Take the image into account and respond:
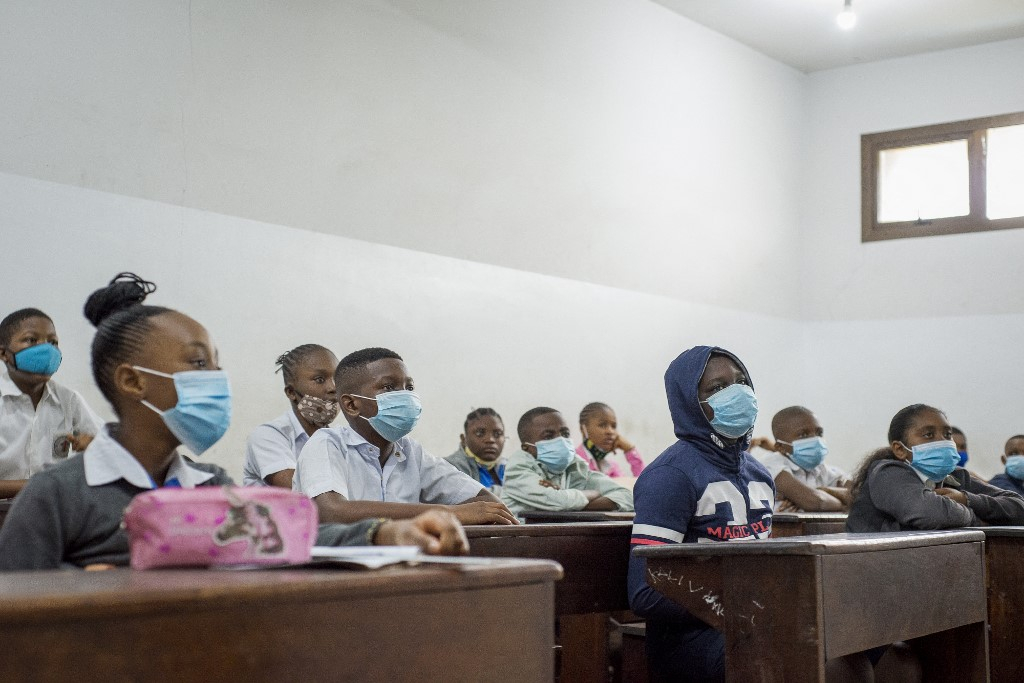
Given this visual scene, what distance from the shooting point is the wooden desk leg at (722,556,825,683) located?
7.06 ft

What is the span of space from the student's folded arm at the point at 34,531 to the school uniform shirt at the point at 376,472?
54.6 inches

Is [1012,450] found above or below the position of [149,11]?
below

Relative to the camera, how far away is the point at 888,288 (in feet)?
30.2

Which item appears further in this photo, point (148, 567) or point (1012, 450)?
point (1012, 450)

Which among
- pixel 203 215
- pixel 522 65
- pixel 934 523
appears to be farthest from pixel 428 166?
pixel 934 523

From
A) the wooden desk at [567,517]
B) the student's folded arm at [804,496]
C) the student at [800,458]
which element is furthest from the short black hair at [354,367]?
the student at [800,458]

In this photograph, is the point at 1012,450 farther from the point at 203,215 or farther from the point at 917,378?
the point at 203,215

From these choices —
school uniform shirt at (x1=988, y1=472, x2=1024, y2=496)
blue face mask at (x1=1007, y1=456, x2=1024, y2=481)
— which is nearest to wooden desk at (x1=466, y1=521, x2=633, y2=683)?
school uniform shirt at (x1=988, y1=472, x2=1024, y2=496)

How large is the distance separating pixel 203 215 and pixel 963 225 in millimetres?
6293

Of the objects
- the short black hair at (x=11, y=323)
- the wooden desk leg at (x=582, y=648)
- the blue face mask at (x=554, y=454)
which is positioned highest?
the short black hair at (x=11, y=323)

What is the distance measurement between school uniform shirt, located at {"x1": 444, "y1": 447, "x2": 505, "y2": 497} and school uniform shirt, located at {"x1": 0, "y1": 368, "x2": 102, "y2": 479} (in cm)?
178

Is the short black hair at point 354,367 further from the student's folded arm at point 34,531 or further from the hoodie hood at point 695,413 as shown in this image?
the student's folded arm at point 34,531

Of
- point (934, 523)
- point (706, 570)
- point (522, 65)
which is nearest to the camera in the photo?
point (706, 570)

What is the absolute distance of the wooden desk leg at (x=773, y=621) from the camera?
2.15 m
